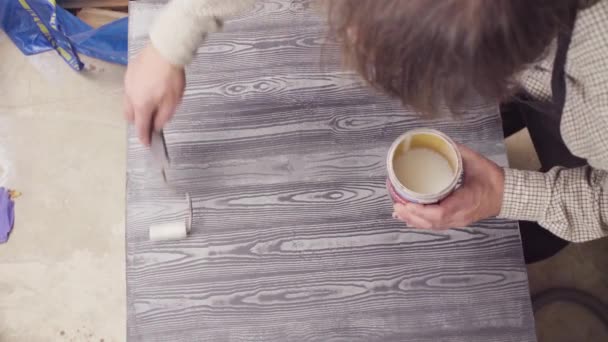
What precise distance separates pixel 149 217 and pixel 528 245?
67 centimetres

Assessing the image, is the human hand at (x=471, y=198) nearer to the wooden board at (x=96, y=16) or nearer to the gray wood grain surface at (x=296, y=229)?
the gray wood grain surface at (x=296, y=229)

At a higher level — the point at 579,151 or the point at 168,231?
the point at 579,151

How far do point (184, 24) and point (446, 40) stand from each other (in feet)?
1.18

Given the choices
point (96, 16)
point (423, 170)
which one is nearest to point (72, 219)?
point (96, 16)

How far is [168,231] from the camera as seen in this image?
2.40 feet

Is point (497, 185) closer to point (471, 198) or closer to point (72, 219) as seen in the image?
point (471, 198)

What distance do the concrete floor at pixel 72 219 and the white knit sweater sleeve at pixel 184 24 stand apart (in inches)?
28.9

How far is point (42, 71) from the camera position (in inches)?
57.1

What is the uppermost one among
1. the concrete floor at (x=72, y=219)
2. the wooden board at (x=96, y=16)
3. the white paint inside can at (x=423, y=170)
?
the white paint inside can at (x=423, y=170)

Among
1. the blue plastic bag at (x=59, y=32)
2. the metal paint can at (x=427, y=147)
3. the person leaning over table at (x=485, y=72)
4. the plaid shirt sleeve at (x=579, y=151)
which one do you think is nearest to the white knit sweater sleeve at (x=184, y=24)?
the person leaning over table at (x=485, y=72)

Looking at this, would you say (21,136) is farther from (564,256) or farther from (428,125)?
(564,256)

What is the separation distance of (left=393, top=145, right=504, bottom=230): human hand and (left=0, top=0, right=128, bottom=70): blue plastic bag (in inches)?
34.8

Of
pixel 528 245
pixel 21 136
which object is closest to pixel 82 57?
pixel 21 136

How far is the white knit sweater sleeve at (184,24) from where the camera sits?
0.66m
